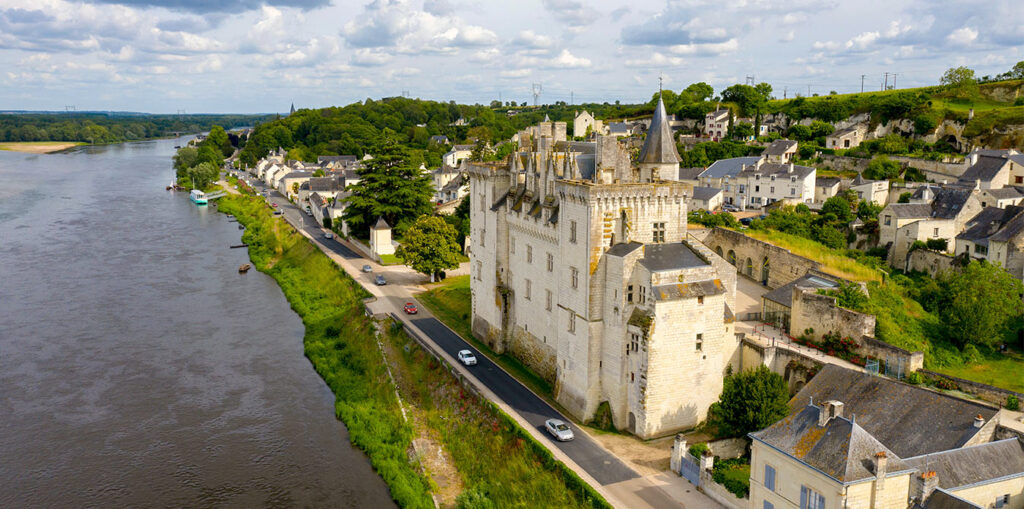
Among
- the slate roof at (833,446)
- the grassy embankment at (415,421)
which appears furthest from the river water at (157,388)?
the slate roof at (833,446)

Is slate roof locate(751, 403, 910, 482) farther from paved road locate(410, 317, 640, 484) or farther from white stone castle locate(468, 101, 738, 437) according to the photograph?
white stone castle locate(468, 101, 738, 437)

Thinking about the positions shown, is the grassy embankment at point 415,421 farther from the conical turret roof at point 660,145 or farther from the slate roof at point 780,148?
the slate roof at point 780,148

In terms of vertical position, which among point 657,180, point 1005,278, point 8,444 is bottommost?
point 8,444

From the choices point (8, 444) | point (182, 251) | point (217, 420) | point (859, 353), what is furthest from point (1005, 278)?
point (182, 251)

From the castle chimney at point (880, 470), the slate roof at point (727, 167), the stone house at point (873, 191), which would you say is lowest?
the castle chimney at point (880, 470)

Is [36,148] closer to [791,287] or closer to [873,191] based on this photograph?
[873,191]

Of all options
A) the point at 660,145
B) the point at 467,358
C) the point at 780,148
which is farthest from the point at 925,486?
the point at 780,148

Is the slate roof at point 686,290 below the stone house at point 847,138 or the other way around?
below

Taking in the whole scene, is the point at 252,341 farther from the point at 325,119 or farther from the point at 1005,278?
the point at 325,119
